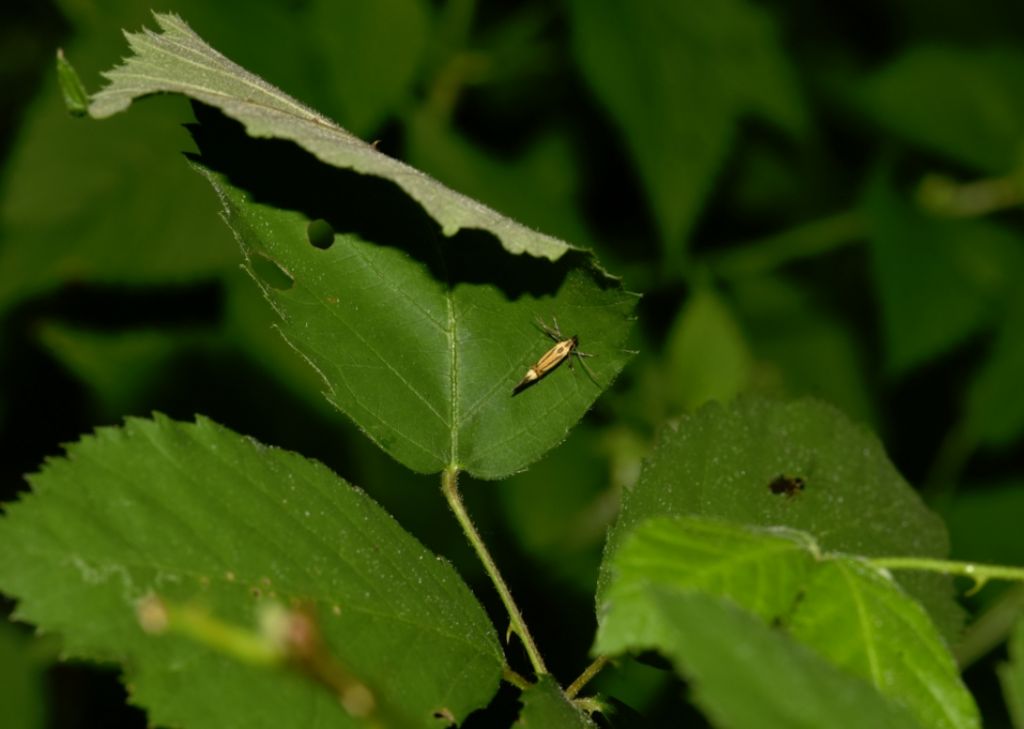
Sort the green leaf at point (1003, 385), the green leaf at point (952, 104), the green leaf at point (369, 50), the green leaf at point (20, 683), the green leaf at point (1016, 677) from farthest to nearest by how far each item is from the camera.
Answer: the green leaf at point (952, 104) → the green leaf at point (1003, 385) → the green leaf at point (20, 683) → the green leaf at point (369, 50) → the green leaf at point (1016, 677)

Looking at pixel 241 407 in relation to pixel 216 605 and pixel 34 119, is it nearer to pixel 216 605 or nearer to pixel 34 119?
pixel 34 119

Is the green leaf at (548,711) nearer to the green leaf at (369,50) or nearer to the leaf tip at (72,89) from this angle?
the leaf tip at (72,89)

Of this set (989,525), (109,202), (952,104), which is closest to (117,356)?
(109,202)

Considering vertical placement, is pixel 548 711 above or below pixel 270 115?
below

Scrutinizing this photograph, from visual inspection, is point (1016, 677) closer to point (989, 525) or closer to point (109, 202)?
point (109, 202)

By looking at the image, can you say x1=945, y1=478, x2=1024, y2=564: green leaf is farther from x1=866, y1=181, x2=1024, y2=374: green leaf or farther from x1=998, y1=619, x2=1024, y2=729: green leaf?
x1=998, y1=619, x2=1024, y2=729: green leaf

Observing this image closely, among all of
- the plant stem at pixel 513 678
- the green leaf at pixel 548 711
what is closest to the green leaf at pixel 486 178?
the plant stem at pixel 513 678

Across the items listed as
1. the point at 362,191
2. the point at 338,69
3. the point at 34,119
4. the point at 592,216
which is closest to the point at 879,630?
the point at 362,191
